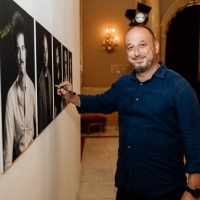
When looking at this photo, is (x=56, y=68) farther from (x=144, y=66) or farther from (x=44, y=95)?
(x=144, y=66)

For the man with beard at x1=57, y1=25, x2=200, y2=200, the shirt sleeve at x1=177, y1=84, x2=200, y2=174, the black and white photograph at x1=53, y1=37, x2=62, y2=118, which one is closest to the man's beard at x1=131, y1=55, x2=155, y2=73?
the man with beard at x1=57, y1=25, x2=200, y2=200

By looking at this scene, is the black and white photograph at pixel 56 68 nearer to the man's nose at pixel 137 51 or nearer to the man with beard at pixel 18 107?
the man's nose at pixel 137 51

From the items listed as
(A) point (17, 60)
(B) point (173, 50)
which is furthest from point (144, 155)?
(B) point (173, 50)

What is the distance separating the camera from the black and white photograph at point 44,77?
4.87 feet

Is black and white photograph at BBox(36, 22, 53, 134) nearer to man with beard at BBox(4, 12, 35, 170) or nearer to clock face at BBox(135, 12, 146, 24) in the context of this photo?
man with beard at BBox(4, 12, 35, 170)

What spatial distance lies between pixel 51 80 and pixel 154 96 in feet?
2.19

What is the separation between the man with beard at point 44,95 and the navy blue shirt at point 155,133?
0.53 meters

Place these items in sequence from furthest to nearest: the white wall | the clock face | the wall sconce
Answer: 1. the wall sconce
2. the clock face
3. the white wall

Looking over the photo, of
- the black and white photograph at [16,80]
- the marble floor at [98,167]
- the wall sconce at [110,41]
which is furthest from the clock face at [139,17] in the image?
the black and white photograph at [16,80]

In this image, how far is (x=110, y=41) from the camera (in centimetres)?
859

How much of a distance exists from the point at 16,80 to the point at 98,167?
409cm

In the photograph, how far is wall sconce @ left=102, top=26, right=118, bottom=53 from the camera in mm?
8578

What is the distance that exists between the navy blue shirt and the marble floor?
1979 mm

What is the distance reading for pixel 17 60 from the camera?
109 centimetres
